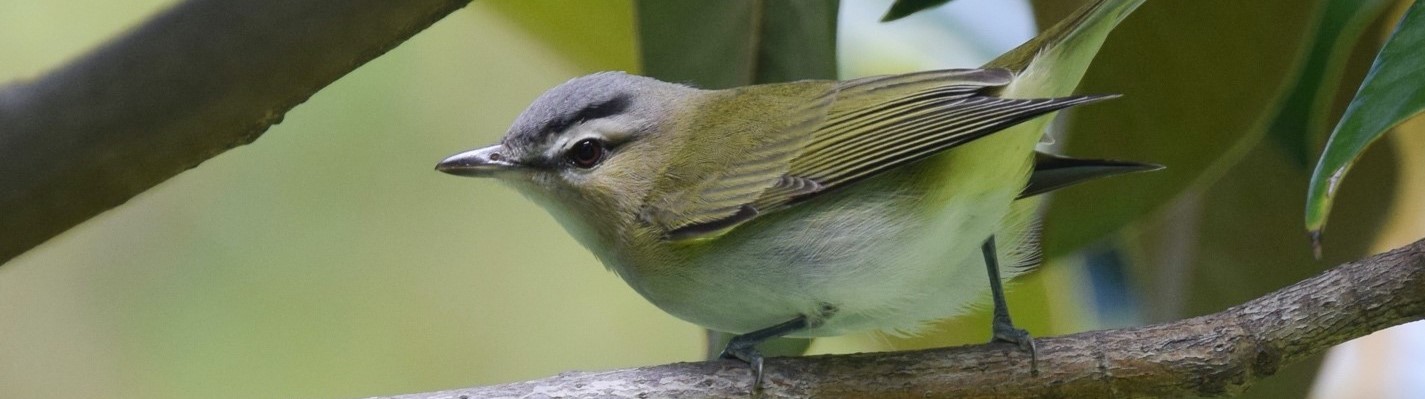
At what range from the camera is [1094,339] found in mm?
1287

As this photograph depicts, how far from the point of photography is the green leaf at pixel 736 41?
178 centimetres

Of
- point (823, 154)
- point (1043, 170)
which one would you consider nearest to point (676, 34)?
point (823, 154)

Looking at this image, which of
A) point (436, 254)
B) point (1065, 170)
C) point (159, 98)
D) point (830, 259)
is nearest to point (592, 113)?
point (830, 259)

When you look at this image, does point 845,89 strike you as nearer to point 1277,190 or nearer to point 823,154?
point 823,154

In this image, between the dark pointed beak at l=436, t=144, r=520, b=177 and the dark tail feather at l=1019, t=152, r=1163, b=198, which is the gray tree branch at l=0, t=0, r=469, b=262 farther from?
the dark tail feather at l=1019, t=152, r=1163, b=198

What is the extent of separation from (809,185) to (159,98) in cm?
75

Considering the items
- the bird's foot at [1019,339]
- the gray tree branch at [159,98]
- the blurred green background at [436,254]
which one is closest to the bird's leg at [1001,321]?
the bird's foot at [1019,339]

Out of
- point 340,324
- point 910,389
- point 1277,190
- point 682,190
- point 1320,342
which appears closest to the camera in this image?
point 1320,342

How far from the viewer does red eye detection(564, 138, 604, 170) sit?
1.46m

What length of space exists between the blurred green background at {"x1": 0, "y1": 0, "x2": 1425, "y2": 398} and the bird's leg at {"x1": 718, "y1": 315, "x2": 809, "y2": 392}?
2.90 feet

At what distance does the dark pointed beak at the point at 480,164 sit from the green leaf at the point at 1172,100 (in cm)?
87

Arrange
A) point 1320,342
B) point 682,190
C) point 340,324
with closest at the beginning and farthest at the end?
point 1320,342 → point 682,190 → point 340,324

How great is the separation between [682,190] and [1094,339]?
1.76 ft

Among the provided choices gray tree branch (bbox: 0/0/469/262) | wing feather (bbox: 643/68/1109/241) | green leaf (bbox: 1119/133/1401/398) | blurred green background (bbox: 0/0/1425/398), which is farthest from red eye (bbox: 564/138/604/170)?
green leaf (bbox: 1119/133/1401/398)
